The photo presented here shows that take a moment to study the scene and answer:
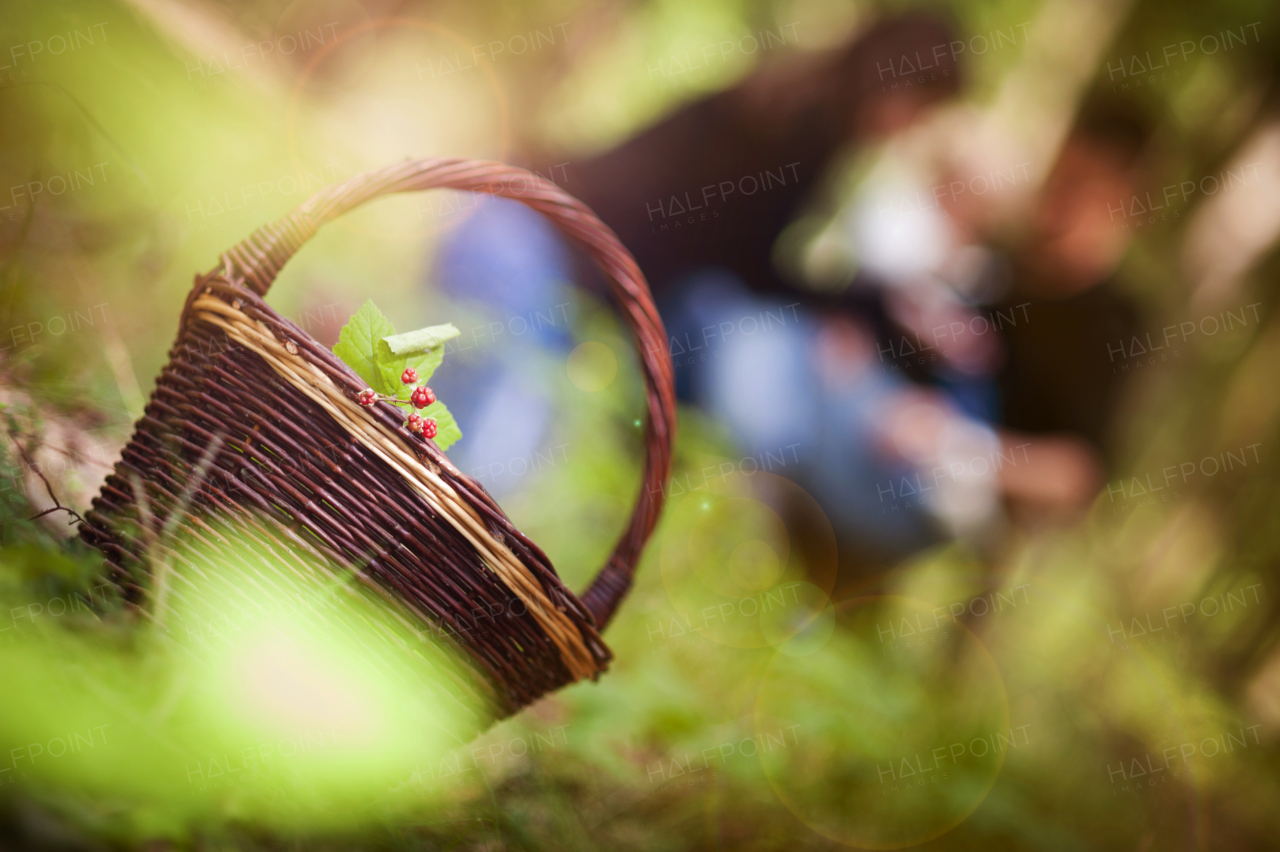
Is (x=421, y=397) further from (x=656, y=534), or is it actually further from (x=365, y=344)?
(x=656, y=534)

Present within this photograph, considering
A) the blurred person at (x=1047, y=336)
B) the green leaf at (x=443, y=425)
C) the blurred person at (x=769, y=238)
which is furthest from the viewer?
the blurred person at (x=769, y=238)

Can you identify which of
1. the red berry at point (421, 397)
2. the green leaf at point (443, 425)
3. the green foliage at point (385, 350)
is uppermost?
the green foliage at point (385, 350)

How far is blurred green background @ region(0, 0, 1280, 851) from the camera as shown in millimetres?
656

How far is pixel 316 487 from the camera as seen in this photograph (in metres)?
0.60

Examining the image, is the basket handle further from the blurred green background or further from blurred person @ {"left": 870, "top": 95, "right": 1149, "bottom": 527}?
blurred person @ {"left": 870, "top": 95, "right": 1149, "bottom": 527}

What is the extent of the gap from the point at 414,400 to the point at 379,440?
99mm

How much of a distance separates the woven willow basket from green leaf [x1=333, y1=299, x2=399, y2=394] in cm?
9

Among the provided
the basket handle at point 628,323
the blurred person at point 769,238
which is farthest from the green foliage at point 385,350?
the blurred person at point 769,238

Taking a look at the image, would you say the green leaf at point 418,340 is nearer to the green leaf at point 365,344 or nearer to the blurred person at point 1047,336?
the green leaf at point 365,344

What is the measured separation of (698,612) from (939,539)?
1.17 metres

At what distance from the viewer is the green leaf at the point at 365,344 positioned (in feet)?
2.24

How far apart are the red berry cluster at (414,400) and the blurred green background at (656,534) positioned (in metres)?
0.30

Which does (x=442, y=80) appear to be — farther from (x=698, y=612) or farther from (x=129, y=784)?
(x=129, y=784)

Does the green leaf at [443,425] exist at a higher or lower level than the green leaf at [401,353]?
lower
